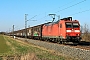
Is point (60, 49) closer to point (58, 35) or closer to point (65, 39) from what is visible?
point (65, 39)

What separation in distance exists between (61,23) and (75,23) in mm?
2242

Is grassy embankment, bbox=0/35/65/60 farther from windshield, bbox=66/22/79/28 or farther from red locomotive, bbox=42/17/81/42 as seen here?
windshield, bbox=66/22/79/28

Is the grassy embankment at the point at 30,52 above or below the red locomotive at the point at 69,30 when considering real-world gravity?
below

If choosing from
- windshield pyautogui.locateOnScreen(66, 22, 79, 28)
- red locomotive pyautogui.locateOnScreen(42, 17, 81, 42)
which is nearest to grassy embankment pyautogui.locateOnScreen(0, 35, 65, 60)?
red locomotive pyautogui.locateOnScreen(42, 17, 81, 42)

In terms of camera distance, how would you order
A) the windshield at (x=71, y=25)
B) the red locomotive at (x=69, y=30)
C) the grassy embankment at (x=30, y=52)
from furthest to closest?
the windshield at (x=71, y=25) < the red locomotive at (x=69, y=30) < the grassy embankment at (x=30, y=52)

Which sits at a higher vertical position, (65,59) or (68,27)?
(68,27)

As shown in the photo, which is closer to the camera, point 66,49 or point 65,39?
point 66,49

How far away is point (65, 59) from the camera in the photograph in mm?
18891

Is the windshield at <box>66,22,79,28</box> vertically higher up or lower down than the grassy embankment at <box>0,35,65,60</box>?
higher up

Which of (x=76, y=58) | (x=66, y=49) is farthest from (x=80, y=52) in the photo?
(x=66, y=49)

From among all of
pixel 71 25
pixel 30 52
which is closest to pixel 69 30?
pixel 71 25

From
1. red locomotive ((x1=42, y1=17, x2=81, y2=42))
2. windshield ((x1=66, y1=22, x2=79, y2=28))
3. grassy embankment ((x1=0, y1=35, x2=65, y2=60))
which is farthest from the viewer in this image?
windshield ((x1=66, y1=22, x2=79, y2=28))

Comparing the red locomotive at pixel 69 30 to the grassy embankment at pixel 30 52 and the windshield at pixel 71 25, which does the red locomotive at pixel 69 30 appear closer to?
the windshield at pixel 71 25

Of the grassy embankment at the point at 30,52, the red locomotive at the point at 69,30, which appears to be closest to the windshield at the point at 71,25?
the red locomotive at the point at 69,30
